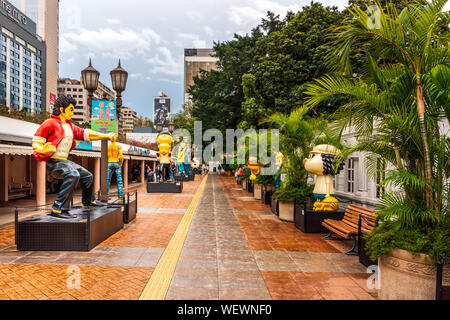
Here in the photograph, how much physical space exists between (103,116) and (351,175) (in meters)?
9.49

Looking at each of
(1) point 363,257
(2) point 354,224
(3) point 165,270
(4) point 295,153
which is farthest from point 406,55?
(4) point 295,153

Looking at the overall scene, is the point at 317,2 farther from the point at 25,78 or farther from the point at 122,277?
the point at 25,78

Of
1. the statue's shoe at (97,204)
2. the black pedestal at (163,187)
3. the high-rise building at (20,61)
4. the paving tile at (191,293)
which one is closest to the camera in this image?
the paving tile at (191,293)

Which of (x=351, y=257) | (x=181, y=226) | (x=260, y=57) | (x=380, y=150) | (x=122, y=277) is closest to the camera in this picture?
(x=380, y=150)

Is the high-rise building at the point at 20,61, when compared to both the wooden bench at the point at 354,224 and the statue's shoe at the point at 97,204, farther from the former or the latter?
the wooden bench at the point at 354,224

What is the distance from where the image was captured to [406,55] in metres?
3.64

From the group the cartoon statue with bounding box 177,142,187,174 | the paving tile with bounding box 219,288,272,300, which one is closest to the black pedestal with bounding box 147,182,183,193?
the cartoon statue with bounding box 177,142,187,174

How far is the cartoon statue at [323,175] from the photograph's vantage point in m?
7.94

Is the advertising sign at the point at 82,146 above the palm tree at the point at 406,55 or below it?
below

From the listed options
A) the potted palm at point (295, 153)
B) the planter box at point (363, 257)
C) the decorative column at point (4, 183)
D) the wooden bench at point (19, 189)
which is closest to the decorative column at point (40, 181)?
the decorative column at point (4, 183)

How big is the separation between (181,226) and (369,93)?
601 cm

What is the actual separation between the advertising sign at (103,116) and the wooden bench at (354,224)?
18.4ft
